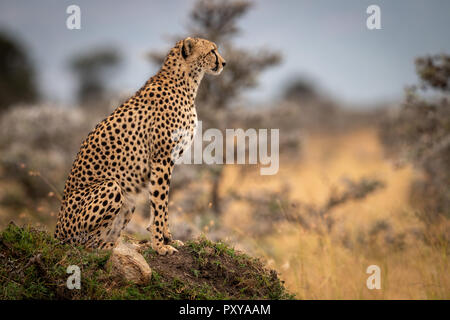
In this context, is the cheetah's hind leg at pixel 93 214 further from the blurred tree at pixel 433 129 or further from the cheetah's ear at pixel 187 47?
the blurred tree at pixel 433 129

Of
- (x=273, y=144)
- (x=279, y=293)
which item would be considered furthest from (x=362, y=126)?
(x=279, y=293)

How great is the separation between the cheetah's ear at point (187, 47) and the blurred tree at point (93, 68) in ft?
102

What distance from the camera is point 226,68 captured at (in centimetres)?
988

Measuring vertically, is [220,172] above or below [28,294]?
above

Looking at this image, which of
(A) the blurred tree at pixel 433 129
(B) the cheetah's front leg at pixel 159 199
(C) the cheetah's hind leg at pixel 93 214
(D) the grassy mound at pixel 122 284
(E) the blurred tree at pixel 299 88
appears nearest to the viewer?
(D) the grassy mound at pixel 122 284

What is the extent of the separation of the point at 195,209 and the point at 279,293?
5.39m

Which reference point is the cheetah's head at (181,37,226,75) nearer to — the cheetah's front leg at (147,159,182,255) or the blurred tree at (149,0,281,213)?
the cheetah's front leg at (147,159,182,255)

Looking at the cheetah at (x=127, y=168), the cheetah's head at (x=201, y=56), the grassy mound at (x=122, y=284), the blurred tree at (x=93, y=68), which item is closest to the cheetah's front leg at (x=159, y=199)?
the cheetah at (x=127, y=168)

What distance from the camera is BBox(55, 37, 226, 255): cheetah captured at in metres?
4.19

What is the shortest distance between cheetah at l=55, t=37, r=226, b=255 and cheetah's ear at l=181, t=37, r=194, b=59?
0.36 metres

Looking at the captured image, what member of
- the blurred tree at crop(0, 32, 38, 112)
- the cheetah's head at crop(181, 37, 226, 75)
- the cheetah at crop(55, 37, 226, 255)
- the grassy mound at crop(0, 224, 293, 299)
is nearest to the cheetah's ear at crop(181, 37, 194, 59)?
the cheetah's head at crop(181, 37, 226, 75)

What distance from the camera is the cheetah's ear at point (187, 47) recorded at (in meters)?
4.74
